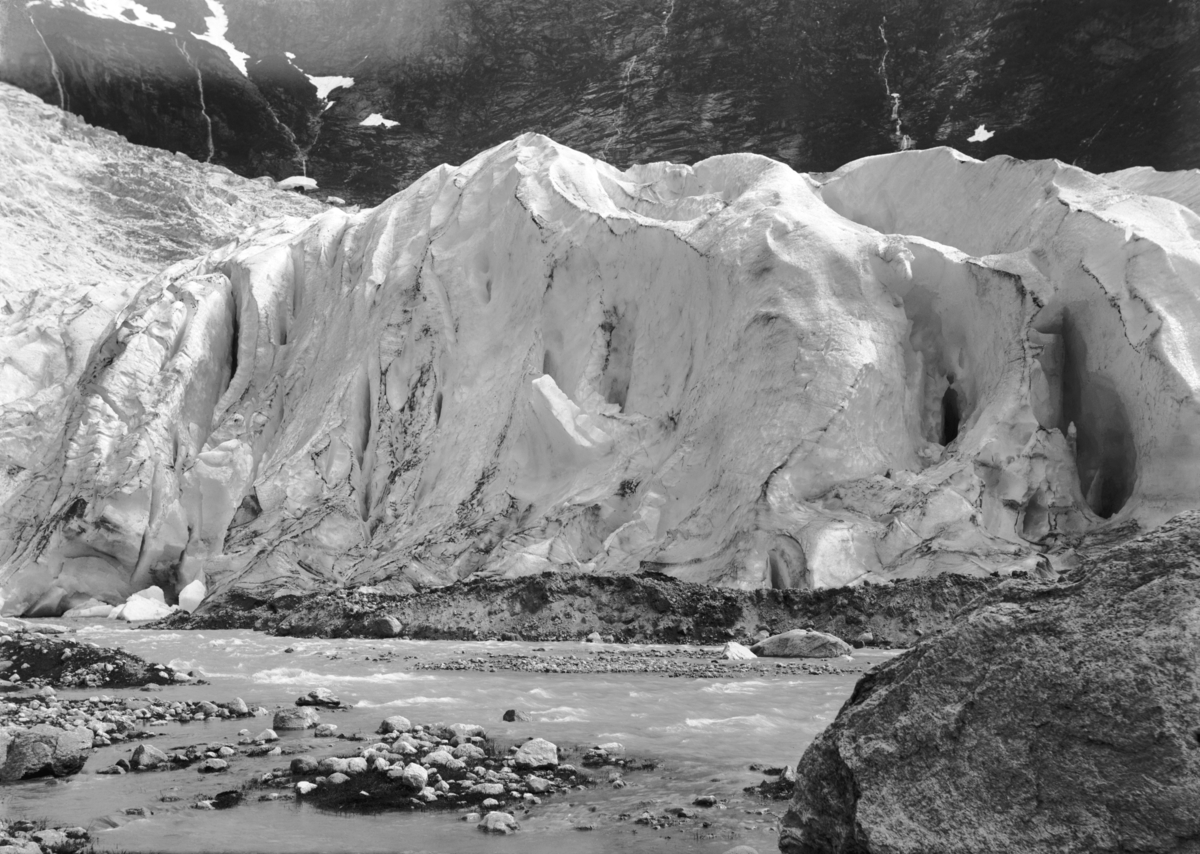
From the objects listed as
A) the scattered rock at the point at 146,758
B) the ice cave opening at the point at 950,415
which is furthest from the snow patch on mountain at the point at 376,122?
the scattered rock at the point at 146,758

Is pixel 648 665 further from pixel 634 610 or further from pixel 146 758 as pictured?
pixel 146 758

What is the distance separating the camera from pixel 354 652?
48.3ft

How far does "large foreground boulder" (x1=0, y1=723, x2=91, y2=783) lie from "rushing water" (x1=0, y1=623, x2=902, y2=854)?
0.36 feet

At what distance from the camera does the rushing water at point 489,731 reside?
520 centimetres

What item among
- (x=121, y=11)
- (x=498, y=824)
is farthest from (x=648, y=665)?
(x=121, y=11)

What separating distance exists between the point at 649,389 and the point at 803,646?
350 inches

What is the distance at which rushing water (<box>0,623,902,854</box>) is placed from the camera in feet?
17.1

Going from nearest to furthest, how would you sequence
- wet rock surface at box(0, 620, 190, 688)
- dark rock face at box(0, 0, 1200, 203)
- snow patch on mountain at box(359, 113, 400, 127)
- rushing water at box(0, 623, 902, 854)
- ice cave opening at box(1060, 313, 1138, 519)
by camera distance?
rushing water at box(0, 623, 902, 854) < wet rock surface at box(0, 620, 190, 688) < ice cave opening at box(1060, 313, 1138, 519) < dark rock face at box(0, 0, 1200, 203) < snow patch on mountain at box(359, 113, 400, 127)

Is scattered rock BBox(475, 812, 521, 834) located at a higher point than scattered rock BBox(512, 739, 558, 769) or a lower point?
lower

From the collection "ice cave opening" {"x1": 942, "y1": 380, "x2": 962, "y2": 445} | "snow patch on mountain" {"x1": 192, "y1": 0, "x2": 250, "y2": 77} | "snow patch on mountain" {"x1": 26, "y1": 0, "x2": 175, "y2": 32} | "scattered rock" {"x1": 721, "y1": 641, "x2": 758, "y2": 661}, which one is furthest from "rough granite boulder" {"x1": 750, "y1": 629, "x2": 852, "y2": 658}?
"snow patch on mountain" {"x1": 26, "y1": 0, "x2": 175, "y2": 32}

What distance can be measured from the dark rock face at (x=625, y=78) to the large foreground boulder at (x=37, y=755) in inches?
1537

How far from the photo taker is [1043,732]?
330 cm

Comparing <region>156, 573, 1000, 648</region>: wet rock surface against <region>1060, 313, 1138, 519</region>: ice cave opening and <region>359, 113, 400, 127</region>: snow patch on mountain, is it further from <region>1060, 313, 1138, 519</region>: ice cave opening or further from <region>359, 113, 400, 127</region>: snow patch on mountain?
<region>359, 113, 400, 127</region>: snow patch on mountain

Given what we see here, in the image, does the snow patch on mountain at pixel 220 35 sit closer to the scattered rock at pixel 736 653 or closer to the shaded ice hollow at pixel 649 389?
the shaded ice hollow at pixel 649 389
